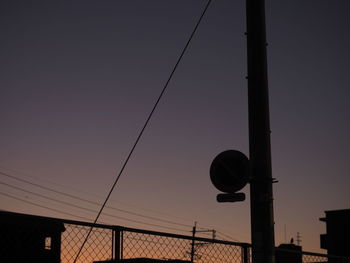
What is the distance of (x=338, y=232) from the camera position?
31703 millimetres

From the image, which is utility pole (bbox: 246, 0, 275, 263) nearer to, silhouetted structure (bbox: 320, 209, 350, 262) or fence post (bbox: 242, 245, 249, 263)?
fence post (bbox: 242, 245, 249, 263)

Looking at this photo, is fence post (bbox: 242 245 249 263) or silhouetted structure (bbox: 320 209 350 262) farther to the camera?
silhouetted structure (bbox: 320 209 350 262)

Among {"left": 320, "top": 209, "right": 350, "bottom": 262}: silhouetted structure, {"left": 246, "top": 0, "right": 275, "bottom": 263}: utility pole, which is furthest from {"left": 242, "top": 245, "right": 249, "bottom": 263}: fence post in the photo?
{"left": 320, "top": 209, "right": 350, "bottom": 262}: silhouetted structure

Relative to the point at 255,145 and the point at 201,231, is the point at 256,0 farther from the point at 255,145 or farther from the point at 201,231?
the point at 201,231

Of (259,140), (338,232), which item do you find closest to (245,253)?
(259,140)

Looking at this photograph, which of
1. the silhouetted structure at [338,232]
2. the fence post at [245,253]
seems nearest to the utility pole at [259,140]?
the fence post at [245,253]

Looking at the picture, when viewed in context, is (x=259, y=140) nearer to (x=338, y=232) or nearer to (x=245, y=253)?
(x=245, y=253)

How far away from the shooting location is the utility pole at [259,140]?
4.70 metres

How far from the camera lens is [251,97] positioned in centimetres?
514

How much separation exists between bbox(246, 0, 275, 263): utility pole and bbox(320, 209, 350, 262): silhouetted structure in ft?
95.4

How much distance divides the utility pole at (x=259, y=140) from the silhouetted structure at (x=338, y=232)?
29.1m

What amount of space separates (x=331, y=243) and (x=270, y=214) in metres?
30.1

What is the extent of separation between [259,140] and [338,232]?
29700 millimetres

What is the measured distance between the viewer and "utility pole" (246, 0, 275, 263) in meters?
4.70
